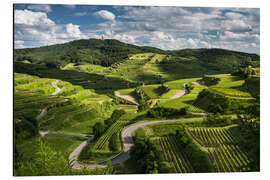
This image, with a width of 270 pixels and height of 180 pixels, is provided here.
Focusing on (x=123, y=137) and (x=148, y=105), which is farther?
(x=148, y=105)

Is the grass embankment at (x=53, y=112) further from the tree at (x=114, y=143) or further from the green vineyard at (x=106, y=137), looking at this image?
the tree at (x=114, y=143)

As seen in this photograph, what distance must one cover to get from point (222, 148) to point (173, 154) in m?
1.64

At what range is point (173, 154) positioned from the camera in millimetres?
6172

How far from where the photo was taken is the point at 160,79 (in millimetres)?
8648

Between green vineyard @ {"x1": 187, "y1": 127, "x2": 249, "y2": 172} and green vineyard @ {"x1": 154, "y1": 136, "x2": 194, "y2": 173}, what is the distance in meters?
0.73

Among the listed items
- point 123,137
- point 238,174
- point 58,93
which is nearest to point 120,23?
point 58,93

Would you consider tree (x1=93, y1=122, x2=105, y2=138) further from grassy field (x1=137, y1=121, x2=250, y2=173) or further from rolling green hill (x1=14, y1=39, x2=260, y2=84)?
rolling green hill (x1=14, y1=39, x2=260, y2=84)

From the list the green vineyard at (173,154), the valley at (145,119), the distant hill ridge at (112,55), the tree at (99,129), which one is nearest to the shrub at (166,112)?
the valley at (145,119)

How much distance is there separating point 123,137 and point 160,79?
337 cm

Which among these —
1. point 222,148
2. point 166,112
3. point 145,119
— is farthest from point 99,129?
point 222,148

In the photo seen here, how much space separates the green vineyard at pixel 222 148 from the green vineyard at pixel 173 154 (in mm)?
731

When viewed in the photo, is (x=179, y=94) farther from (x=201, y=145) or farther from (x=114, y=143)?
(x=114, y=143)
